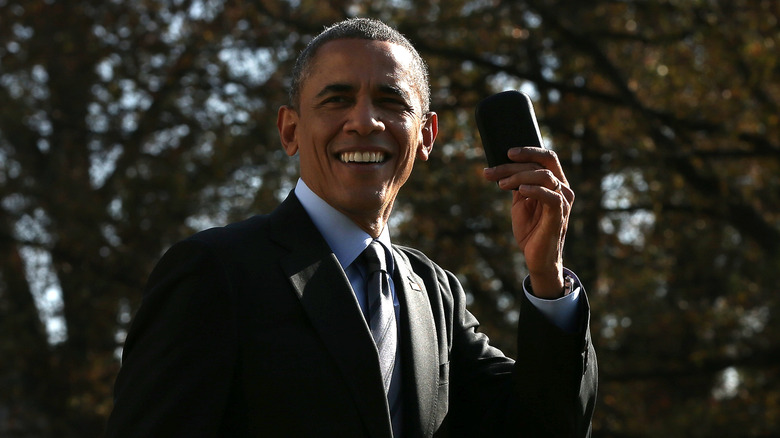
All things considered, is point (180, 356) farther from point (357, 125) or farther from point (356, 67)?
point (356, 67)

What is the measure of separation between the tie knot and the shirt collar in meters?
0.02

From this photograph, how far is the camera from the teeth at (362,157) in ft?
9.64

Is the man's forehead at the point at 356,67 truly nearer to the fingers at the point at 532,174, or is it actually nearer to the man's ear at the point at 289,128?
the man's ear at the point at 289,128

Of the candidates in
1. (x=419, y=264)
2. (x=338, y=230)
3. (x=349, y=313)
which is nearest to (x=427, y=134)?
(x=419, y=264)

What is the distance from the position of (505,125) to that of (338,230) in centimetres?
52

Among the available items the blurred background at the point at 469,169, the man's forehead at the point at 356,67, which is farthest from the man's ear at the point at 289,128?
the blurred background at the point at 469,169

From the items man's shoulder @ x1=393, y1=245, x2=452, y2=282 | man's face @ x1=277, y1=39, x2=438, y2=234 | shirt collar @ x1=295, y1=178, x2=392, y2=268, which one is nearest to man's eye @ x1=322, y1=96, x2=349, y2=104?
man's face @ x1=277, y1=39, x2=438, y2=234

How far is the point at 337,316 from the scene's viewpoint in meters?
2.75

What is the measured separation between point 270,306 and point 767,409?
10.2m

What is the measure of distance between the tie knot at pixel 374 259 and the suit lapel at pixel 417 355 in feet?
0.25

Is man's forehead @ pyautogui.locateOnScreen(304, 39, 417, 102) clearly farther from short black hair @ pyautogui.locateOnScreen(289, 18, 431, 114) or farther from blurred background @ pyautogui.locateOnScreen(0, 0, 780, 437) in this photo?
blurred background @ pyautogui.locateOnScreen(0, 0, 780, 437)

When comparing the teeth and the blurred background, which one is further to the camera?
the blurred background

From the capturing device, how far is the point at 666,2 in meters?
10.6

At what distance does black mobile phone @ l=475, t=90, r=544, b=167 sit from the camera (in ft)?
9.57
